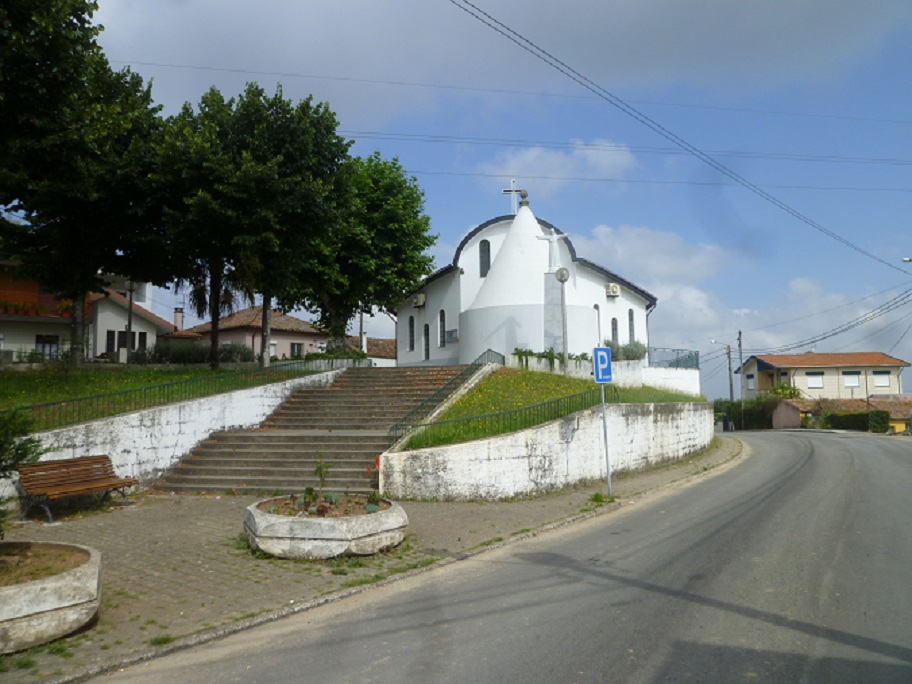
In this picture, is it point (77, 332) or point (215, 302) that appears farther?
point (215, 302)

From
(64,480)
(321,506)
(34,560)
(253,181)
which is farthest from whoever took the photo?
(253,181)

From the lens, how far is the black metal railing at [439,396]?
1424cm

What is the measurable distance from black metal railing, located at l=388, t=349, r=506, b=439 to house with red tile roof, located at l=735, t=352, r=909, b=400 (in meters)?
44.4

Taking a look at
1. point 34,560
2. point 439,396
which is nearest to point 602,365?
point 439,396

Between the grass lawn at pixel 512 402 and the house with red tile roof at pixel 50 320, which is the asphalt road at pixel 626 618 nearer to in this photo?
the grass lawn at pixel 512 402

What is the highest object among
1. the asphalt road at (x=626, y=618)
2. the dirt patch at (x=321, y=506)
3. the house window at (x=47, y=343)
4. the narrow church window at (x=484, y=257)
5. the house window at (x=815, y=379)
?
the narrow church window at (x=484, y=257)

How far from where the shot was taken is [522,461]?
518 inches

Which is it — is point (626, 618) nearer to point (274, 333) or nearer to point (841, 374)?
point (274, 333)

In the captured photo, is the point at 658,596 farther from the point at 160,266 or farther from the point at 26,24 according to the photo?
the point at 160,266

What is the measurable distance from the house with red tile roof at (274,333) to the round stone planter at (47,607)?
132 ft

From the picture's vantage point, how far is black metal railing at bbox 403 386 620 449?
515 inches

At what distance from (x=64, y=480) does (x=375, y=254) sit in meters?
18.8

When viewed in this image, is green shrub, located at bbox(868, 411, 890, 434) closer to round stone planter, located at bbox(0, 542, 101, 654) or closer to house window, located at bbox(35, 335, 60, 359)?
round stone planter, located at bbox(0, 542, 101, 654)

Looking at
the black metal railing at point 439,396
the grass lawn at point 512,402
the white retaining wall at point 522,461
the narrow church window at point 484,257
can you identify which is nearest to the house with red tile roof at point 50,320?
the narrow church window at point 484,257
